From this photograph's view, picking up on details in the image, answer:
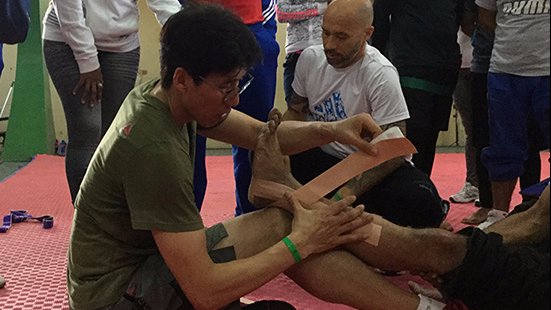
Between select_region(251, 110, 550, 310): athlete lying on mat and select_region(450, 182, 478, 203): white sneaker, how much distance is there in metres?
1.76

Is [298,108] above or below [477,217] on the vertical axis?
above

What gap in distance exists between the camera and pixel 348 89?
197cm

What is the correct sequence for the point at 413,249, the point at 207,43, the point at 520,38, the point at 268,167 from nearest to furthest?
the point at 207,43 → the point at 413,249 → the point at 268,167 → the point at 520,38

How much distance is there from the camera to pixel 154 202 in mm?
1164

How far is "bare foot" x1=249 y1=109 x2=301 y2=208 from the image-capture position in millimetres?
1497

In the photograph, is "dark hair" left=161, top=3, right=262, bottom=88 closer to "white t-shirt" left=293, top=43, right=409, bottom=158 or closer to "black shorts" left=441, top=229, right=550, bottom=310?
"black shorts" left=441, top=229, right=550, bottom=310

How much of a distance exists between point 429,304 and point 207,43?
705 mm

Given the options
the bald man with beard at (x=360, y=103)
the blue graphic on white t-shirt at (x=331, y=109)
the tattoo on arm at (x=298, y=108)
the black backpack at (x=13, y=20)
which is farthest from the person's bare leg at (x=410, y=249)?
the black backpack at (x=13, y=20)

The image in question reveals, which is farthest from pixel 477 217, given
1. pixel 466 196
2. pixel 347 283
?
pixel 347 283

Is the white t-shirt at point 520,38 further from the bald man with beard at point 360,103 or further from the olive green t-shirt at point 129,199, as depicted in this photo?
the olive green t-shirt at point 129,199

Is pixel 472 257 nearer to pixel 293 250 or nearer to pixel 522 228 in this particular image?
pixel 522 228

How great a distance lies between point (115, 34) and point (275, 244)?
1.17 meters

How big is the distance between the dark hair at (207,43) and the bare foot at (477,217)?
1.72 m

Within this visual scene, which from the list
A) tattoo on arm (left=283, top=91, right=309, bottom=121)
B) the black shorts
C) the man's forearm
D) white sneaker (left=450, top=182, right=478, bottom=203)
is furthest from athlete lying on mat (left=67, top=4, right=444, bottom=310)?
white sneaker (left=450, top=182, right=478, bottom=203)
